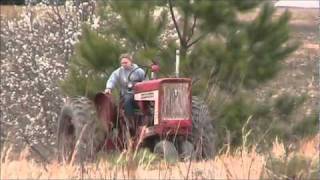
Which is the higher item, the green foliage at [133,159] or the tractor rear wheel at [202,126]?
the tractor rear wheel at [202,126]

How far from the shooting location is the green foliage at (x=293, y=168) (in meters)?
6.04

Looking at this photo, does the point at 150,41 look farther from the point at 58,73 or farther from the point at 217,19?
the point at 58,73

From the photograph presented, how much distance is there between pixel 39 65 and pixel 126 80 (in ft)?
38.7

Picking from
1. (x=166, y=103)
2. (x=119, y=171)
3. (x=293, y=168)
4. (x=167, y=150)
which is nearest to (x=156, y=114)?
(x=166, y=103)

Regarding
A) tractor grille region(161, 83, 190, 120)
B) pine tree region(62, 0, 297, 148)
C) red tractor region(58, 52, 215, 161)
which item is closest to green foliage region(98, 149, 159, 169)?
red tractor region(58, 52, 215, 161)

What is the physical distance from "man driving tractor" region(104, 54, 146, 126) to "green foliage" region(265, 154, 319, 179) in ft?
17.1

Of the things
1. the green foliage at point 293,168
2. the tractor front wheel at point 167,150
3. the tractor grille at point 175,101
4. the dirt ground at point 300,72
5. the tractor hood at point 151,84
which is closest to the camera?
the green foliage at point 293,168

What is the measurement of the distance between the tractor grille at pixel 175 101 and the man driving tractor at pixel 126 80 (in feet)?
1.43

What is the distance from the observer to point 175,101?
11.6m

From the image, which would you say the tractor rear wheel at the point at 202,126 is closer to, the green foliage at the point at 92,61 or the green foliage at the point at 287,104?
the green foliage at the point at 92,61

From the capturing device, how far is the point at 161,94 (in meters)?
11.3

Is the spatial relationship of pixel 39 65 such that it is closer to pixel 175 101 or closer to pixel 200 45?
pixel 200 45


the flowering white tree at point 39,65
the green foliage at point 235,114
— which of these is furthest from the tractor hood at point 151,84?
the flowering white tree at point 39,65

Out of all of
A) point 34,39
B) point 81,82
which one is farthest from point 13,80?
point 81,82
